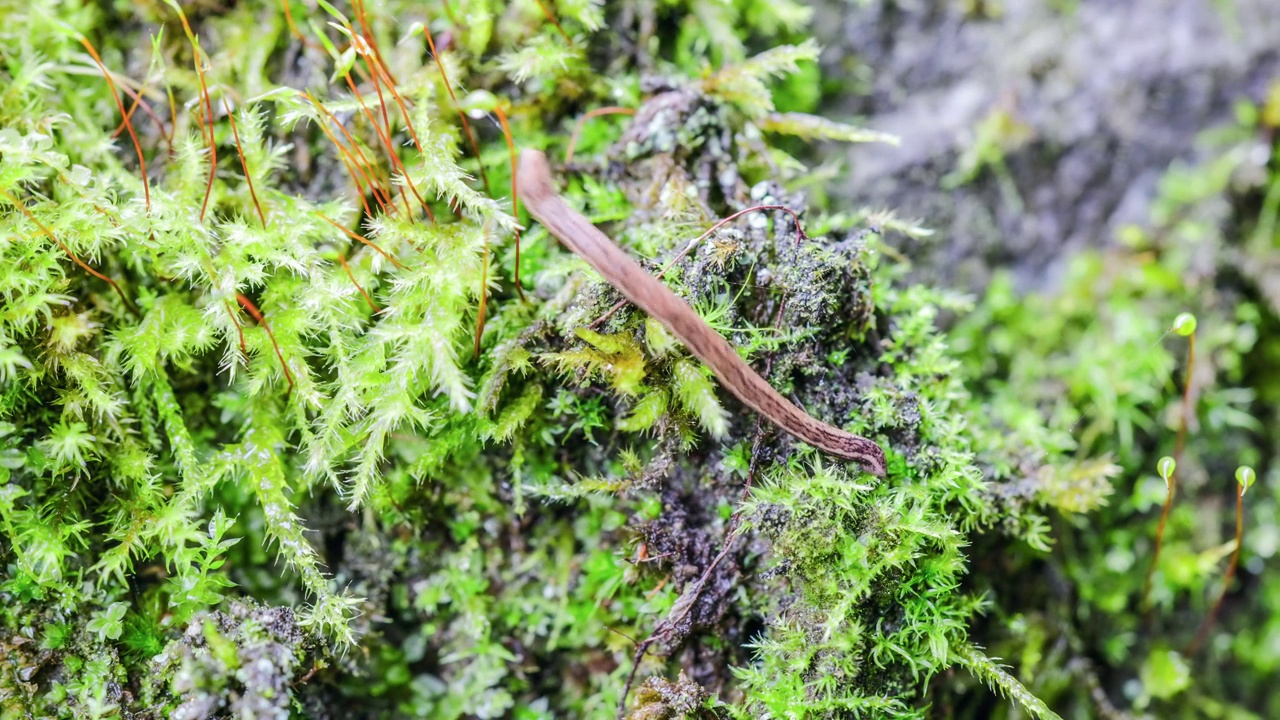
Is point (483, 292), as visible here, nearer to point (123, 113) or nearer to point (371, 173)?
point (371, 173)

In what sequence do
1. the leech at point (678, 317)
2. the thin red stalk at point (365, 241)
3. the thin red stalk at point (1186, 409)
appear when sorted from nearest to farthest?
1. the leech at point (678, 317)
2. the thin red stalk at point (365, 241)
3. the thin red stalk at point (1186, 409)

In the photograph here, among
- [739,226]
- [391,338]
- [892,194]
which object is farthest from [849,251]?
[391,338]

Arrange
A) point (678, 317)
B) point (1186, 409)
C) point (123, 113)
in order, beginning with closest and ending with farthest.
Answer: point (678, 317)
point (123, 113)
point (1186, 409)

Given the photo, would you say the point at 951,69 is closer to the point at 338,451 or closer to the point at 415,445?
the point at 415,445

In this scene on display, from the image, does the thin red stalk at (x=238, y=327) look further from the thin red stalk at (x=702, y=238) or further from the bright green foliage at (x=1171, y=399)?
the bright green foliage at (x=1171, y=399)

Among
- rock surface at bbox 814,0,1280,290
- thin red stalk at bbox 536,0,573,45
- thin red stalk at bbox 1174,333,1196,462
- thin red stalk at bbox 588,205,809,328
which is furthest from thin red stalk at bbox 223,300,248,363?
thin red stalk at bbox 1174,333,1196,462

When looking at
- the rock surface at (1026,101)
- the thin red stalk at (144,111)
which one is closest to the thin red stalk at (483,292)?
the thin red stalk at (144,111)

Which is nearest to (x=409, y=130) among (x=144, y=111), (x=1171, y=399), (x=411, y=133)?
(x=411, y=133)

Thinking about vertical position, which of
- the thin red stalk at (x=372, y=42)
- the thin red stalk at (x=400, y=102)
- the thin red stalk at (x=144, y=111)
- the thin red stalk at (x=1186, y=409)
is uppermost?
the thin red stalk at (x=372, y=42)
